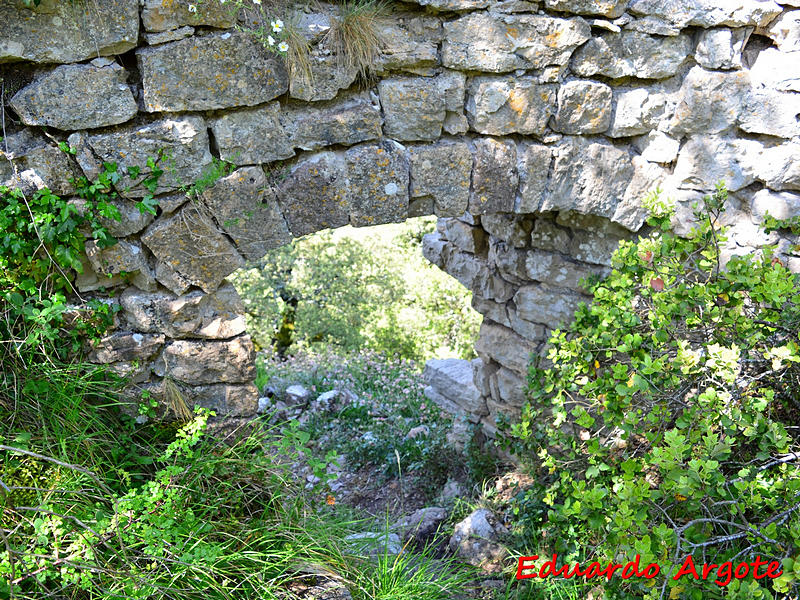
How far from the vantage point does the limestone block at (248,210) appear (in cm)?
257

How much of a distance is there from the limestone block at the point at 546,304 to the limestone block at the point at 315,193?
146 centimetres

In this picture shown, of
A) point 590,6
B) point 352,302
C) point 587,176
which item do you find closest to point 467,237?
point 587,176

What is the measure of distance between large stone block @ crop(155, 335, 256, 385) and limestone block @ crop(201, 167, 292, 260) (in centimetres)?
39

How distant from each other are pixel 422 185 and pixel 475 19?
2.25ft

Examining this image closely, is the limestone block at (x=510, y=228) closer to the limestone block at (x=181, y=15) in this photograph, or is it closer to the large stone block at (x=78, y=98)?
the limestone block at (x=181, y=15)

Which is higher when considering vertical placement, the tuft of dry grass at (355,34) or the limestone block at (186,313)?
the tuft of dry grass at (355,34)

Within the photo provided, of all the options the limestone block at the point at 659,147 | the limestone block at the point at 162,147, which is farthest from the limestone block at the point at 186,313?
the limestone block at the point at 659,147

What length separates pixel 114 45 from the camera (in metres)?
2.31

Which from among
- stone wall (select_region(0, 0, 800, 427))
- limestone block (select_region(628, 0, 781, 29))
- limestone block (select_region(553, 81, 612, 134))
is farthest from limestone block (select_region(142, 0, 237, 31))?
limestone block (select_region(628, 0, 781, 29))

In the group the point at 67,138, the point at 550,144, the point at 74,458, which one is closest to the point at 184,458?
the point at 74,458

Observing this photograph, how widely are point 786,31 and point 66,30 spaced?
282 centimetres

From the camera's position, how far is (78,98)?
90.8 inches

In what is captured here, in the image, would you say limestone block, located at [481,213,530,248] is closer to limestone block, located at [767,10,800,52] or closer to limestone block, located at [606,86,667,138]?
limestone block, located at [606,86,667,138]

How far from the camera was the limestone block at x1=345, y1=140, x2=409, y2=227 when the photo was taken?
2.68 meters
